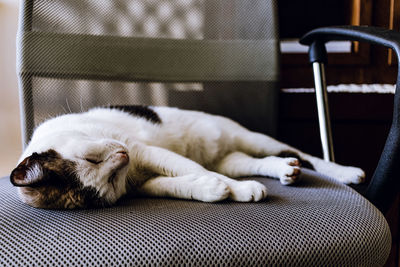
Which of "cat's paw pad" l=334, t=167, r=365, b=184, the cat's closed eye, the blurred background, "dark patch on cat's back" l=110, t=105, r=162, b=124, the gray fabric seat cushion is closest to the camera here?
the gray fabric seat cushion

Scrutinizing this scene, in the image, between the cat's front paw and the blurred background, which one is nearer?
the cat's front paw

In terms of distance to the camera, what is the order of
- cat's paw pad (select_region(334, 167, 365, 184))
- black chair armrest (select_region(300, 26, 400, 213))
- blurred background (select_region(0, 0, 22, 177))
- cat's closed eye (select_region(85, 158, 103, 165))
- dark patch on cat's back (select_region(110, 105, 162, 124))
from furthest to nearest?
blurred background (select_region(0, 0, 22, 177)), dark patch on cat's back (select_region(110, 105, 162, 124)), cat's paw pad (select_region(334, 167, 365, 184)), cat's closed eye (select_region(85, 158, 103, 165)), black chair armrest (select_region(300, 26, 400, 213))

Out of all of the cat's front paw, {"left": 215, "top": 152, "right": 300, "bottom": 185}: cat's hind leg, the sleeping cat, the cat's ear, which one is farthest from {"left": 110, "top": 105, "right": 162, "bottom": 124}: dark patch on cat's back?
the cat's front paw

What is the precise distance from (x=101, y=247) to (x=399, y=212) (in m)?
1.29

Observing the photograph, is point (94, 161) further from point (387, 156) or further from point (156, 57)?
point (387, 156)

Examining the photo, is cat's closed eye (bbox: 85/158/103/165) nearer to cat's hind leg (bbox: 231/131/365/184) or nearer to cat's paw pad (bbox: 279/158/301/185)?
cat's paw pad (bbox: 279/158/301/185)

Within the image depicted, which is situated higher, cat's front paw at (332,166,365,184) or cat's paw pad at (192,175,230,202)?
cat's paw pad at (192,175,230,202)

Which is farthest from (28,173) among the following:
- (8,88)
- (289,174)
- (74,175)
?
(8,88)

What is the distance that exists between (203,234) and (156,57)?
2.54 ft

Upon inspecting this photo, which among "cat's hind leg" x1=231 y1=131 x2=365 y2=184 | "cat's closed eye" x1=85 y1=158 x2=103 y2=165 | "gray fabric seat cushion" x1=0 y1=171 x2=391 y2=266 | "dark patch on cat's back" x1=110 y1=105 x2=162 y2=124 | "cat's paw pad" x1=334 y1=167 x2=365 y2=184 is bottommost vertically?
"cat's paw pad" x1=334 y1=167 x2=365 y2=184

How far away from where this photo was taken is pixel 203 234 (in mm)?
547

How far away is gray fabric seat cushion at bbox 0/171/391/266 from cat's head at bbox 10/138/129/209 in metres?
0.05

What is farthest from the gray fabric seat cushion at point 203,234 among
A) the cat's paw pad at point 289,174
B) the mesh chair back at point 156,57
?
the mesh chair back at point 156,57

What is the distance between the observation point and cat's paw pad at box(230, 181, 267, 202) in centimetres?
71
